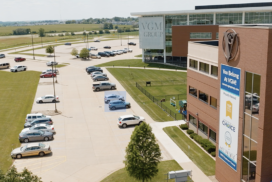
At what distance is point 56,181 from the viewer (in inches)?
1164

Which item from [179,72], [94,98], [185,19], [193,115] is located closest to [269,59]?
[193,115]

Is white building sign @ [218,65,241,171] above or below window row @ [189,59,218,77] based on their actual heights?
below

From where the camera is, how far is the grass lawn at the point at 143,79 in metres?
50.2

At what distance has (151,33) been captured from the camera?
9594cm

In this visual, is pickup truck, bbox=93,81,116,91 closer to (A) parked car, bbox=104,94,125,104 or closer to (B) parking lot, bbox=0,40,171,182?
(B) parking lot, bbox=0,40,171,182

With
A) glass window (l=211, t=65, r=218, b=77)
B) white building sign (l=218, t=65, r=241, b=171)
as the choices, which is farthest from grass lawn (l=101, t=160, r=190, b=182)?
glass window (l=211, t=65, r=218, b=77)

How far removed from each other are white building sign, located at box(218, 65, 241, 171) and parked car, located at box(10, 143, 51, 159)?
18515mm

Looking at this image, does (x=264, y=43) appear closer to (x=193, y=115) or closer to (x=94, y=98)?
(x=193, y=115)

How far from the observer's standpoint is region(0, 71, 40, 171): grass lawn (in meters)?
38.1

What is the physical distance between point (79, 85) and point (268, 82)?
53.7 metres

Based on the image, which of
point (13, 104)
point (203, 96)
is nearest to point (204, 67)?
point (203, 96)

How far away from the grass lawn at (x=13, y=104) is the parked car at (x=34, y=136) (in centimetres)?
93

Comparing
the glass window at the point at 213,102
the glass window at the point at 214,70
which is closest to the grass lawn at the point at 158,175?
the glass window at the point at 213,102

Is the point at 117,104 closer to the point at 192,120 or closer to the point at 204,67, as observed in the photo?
the point at 192,120
